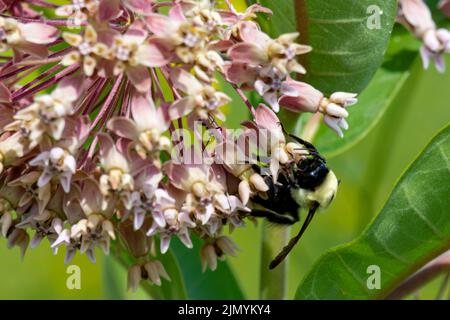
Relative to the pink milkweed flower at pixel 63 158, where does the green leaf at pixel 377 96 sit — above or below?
below

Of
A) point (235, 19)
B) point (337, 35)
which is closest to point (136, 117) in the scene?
point (235, 19)

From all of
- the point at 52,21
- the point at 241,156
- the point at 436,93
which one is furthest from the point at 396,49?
the point at 436,93

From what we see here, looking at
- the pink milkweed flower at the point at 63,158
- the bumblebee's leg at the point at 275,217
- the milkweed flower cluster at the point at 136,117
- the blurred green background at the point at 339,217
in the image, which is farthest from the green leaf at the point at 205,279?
the pink milkweed flower at the point at 63,158

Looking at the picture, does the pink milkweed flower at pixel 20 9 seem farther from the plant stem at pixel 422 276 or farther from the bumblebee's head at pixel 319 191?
the plant stem at pixel 422 276

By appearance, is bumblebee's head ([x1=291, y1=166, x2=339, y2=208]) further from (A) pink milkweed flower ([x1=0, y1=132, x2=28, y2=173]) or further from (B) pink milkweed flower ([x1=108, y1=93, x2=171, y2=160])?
(A) pink milkweed flower ([x1=0, y1=132, x2=28, y2=173])

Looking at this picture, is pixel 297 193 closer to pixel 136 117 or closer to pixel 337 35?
pixel 337 35

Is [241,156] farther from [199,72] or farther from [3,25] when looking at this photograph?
[3,25]
